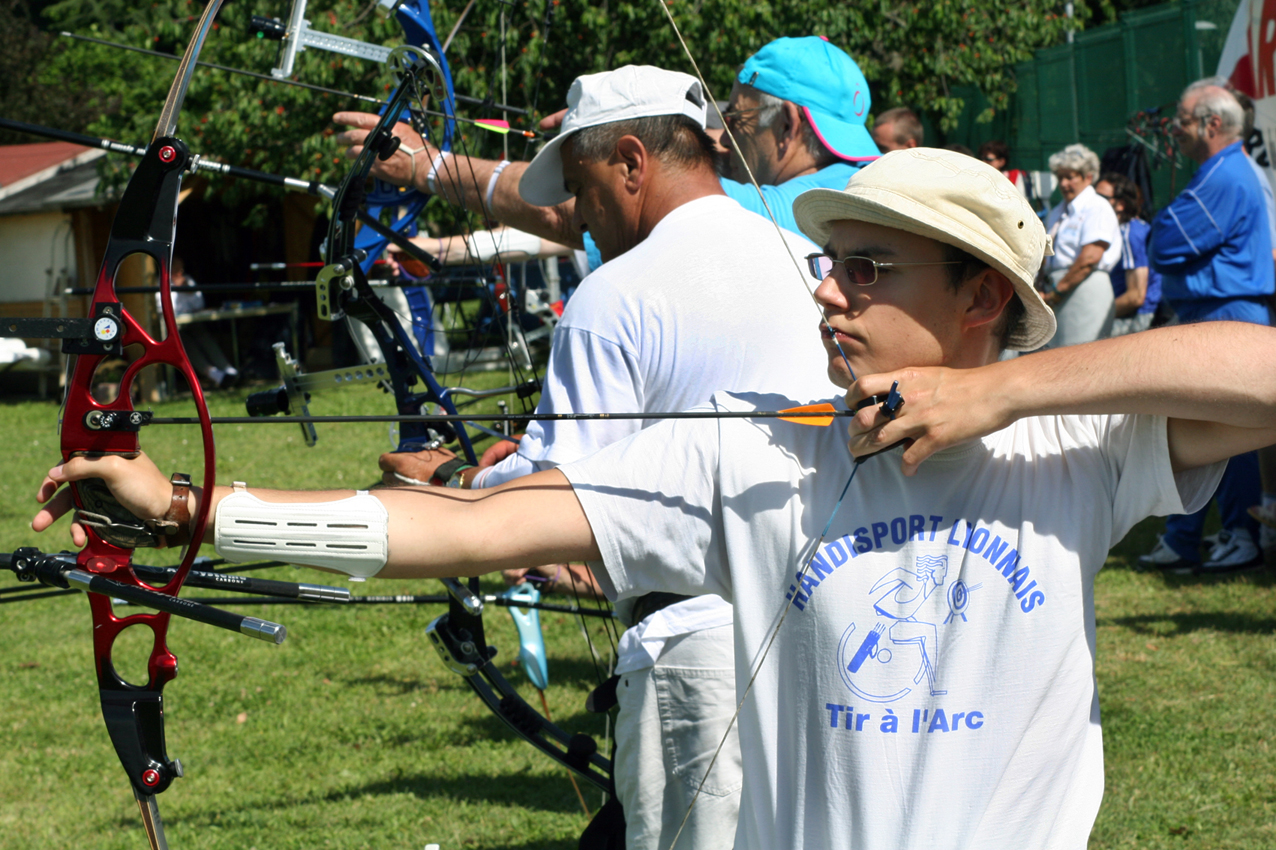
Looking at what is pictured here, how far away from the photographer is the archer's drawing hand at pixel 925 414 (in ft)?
4.19

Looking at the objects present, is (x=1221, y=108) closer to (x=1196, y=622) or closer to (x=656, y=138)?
(x=1196, y=622)

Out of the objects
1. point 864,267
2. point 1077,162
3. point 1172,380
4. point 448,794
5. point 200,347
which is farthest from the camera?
point 200,347

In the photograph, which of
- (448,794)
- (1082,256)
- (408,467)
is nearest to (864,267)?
(408,467)

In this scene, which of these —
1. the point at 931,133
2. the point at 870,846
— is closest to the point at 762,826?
the point at 870,846

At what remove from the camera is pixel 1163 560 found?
539 centimetres

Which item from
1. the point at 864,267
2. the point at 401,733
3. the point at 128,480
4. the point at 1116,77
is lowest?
the point at 401,733

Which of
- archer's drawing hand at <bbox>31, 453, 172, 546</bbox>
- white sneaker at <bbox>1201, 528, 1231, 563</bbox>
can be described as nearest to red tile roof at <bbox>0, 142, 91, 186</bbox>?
white sneaker at <bbox>1201, 528, 1231, 563</bbox>

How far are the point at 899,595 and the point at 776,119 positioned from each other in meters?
2.17

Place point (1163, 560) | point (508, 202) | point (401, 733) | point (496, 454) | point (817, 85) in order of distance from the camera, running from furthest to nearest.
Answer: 1. point (1163, 560)
2. point (401, 733)
3. point (817, 85)
4. point (508, 202)
5. point (496, 454)

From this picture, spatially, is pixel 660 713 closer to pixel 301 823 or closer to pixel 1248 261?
pixel 301 823

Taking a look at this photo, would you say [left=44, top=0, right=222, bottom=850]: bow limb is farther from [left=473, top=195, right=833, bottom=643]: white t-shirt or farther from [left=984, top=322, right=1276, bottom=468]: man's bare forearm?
[left=984, top=322, right=1276, bottom=468]: man's bare forearm

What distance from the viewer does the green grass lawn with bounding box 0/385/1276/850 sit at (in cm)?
347

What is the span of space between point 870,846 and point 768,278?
1.06 meters

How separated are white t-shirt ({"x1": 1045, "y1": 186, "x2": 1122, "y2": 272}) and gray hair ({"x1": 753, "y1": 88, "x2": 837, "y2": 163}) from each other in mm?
3416
